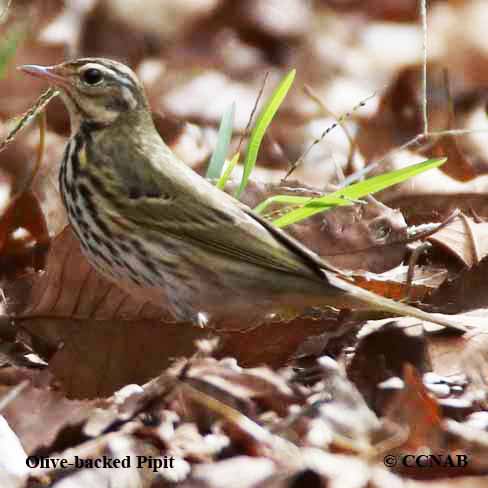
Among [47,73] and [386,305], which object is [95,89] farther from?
[386,305]

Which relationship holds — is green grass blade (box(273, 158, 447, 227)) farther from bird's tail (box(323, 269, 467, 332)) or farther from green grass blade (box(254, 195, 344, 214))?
bird's tail (box(323, 269, 467, 332))

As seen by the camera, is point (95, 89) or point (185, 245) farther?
point (95, 89)

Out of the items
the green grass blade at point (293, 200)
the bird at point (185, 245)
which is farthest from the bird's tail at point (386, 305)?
the green grass blade at point (293, 200)

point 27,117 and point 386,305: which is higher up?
point 27,117

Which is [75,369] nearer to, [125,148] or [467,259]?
[125,148]

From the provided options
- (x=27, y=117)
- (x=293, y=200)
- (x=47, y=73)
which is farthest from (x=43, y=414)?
(x=47, y=73)

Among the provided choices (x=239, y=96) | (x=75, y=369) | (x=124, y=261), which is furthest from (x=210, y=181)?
(x=239, y=96)

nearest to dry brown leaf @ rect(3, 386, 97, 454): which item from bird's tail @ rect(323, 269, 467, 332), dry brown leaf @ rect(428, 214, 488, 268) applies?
bird's tail @ rect(323, 269, 467, 332)
